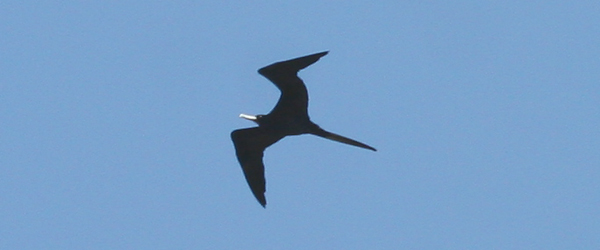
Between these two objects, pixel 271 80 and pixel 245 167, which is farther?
pixel 245 167

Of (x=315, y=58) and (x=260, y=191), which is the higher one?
(x=315, y=58)

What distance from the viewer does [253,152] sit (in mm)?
16766

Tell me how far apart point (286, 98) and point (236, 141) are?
1.34 meters

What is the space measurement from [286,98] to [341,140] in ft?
3.16

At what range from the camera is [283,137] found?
16609 mm

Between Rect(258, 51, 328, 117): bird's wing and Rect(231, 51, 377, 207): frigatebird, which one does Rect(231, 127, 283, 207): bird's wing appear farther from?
Rect(258, 51, 328, 117): bird's wing

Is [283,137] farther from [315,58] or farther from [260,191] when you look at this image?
[315,58]

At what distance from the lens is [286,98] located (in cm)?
1579

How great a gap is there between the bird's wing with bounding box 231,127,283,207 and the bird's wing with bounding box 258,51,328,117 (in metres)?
0.79

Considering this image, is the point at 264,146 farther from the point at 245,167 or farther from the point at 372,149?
the point at 372,149

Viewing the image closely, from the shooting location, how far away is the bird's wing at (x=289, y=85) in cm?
1547

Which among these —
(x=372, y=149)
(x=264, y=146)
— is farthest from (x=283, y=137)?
(x=372, y=149)

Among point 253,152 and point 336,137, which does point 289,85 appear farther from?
point 253,152

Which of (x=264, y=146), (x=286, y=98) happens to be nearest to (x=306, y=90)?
(x=286, y=98)
